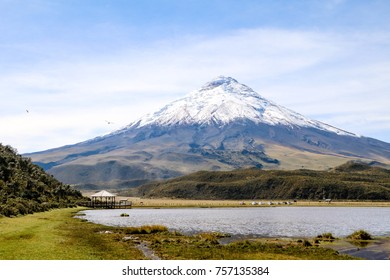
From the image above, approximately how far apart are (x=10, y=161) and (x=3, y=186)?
2354 centimetres

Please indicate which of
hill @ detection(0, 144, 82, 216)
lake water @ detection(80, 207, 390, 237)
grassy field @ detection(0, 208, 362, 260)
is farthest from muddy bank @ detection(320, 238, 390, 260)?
hill @ detection(0, 144, 82, 216)

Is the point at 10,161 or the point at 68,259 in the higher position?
the point at 10,161

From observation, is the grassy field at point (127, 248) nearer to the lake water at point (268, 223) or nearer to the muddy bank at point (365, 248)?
the muddy bank at point (365, 248)

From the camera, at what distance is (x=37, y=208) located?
291 feet

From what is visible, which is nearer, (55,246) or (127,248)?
(55,246)

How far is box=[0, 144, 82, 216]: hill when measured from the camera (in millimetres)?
77375

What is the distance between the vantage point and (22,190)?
94.2 metres

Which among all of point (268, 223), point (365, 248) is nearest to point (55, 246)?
point (365, 248)

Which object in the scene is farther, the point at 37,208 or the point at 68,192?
the point at 68,192

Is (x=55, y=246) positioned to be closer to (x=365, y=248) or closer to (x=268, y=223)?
(x=365, y=248)

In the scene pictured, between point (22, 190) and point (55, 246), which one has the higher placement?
point (22, 190)
